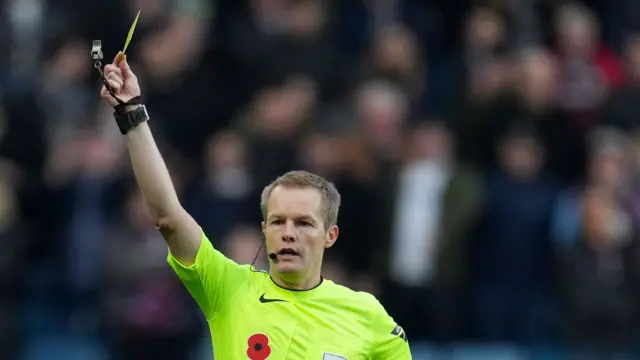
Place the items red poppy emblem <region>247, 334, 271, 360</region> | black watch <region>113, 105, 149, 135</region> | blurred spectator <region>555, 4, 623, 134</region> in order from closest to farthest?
1. black watch <region>113, 105, 149, 135</region>
2. red poppy emblem <region>247, 334, 271, 360</region>
3. blurred spectator <region>555, 4, 623, 134</region>

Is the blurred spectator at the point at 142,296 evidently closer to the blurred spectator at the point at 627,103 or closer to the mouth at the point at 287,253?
the blurred spectator at the point at 627,103

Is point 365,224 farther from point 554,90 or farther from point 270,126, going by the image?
point 554,90

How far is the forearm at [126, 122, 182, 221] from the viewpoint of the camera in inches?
251

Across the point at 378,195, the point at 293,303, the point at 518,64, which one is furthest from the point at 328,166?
the point at 293,303

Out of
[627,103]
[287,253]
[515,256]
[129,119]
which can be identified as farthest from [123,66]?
[627,103]

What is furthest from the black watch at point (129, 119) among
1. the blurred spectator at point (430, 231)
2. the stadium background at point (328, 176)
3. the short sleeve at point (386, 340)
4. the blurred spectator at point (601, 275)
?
the blurred spectator at point (601, 275)

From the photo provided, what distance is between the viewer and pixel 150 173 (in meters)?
6.38

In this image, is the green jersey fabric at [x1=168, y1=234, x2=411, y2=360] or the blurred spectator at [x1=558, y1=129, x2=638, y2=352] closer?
the green jersey fabric at [x1=168, y1=234, x2=411, y2=360]

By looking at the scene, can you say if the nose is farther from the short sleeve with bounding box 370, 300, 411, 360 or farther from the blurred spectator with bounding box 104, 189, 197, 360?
the blurred spectator with bounding box 104, 189, 197, 360

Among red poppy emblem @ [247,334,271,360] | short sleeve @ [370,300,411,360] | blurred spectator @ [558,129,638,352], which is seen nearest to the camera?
red poppy emblem @ [247,334,271,360]

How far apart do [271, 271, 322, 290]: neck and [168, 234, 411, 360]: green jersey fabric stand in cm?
3

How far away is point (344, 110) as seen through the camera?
Result: 46.3ft

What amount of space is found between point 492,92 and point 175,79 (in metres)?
3.09

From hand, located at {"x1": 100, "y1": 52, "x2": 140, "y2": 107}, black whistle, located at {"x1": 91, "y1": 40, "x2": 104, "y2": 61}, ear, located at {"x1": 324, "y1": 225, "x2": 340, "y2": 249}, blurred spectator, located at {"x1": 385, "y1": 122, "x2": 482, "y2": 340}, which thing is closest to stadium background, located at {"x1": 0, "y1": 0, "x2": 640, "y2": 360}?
Answer: blurred spectator, located at {"x1": 385, "y1": 122, "x2": 482, "y2": 340}
